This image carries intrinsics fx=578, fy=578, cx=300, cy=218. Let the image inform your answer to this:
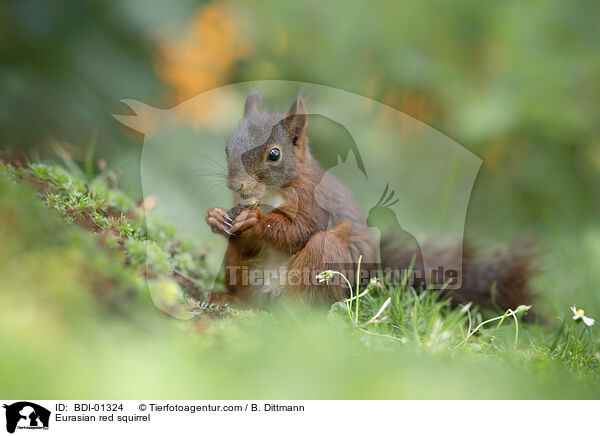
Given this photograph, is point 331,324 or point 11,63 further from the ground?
point 11,63

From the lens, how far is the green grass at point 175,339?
4.34 feet

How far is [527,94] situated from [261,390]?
9.82ft

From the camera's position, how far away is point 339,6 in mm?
3760

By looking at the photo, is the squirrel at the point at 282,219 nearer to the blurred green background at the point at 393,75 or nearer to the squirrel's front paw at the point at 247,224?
the squirrel's front paw at the point at 247,224

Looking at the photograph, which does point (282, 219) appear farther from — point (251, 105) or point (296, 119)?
point (251, 105)

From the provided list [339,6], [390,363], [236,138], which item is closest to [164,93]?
[339,6]

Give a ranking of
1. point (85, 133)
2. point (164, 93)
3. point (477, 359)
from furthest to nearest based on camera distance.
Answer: point (164, 93), point (85, 133), point (477, 359)

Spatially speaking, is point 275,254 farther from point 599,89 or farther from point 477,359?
point 599,89

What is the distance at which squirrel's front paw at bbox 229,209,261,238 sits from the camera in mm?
1827

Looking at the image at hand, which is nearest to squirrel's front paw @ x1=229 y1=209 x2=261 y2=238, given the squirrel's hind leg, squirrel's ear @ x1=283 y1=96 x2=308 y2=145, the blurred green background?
the squirrel's hind leg
